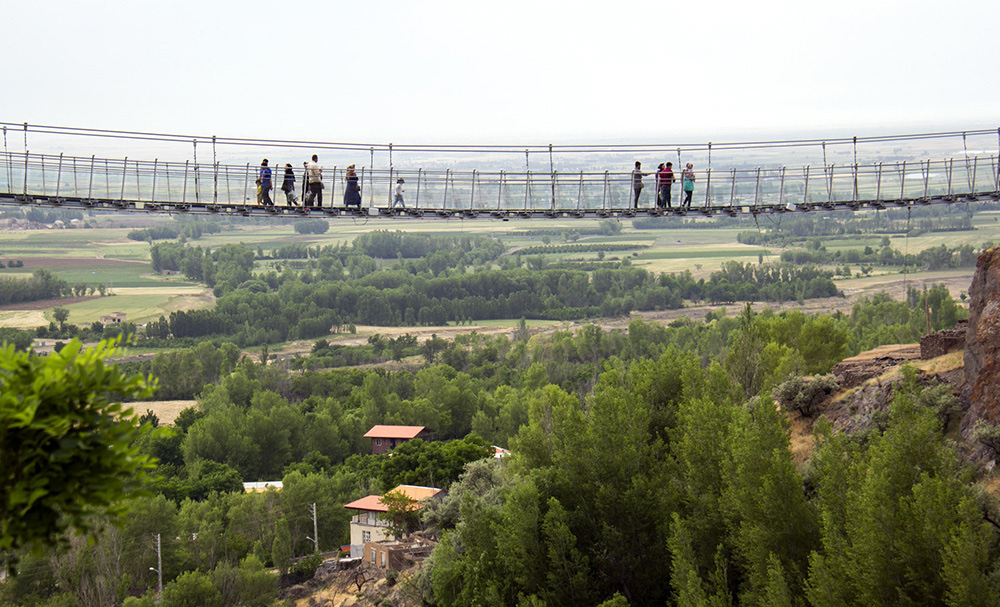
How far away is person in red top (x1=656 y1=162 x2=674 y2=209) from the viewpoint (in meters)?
31.3

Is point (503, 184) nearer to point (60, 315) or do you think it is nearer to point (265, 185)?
point (265, 185)

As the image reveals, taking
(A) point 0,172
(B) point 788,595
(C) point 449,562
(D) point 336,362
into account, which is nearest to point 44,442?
(B) point 788,595

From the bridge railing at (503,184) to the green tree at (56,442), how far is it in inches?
834

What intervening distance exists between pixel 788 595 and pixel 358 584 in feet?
84.7

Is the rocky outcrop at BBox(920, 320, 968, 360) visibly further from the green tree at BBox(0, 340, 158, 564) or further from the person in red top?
the green tree at BBox(0, 340, 158, 564)

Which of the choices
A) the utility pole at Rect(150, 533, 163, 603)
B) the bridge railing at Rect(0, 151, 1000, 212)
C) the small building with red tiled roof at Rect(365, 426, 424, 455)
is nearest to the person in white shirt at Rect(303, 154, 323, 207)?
the bridge railing at Rect(0, 151, 1000, 212)

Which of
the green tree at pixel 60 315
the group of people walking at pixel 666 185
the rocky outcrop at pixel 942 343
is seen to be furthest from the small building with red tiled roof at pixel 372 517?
the green tree at pixel 60 315

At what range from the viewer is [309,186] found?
3047cm

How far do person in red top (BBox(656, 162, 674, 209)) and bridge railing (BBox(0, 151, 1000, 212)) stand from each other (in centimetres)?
43

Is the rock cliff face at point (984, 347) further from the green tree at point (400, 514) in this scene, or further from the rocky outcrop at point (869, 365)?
the green tree at point (400, 514)

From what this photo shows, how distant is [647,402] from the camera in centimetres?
3675

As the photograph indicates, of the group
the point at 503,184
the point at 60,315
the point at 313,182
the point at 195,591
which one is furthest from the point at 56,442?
the point at 60,315

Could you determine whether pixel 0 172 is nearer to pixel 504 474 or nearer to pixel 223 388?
pixel 504 474

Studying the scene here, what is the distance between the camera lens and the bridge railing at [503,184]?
3070 cm
